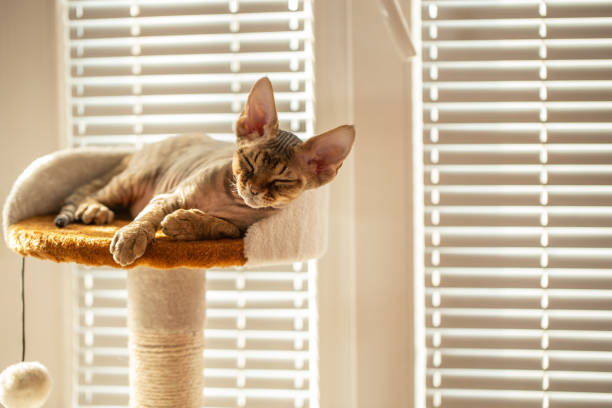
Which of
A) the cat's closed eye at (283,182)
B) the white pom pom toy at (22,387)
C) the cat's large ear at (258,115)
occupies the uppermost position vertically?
the cat's large ear at (258,115)

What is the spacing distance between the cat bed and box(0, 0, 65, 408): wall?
0.32 m

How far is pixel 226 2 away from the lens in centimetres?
135

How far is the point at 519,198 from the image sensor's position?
1309 millimetres

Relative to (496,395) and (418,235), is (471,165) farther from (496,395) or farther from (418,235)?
(496,395)

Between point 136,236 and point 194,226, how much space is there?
11cm

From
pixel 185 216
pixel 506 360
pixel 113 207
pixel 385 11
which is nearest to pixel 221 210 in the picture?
pixel 185 216

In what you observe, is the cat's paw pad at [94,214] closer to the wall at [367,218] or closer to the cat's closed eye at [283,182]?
the cat's closed eye at [283,182]

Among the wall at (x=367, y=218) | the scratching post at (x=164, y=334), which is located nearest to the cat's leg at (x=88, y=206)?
the scratching post at (x=164, y=334)

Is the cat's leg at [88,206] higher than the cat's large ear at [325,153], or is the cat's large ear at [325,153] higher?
the cat's large ear at [325,153]

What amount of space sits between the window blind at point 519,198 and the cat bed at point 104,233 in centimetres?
Answer: 42

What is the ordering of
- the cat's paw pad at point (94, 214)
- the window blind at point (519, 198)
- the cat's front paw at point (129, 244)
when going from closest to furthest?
the cat's front paw at point (129, 244), the cat's paw pad at point (94, 214), the window blind at point (519, 198)

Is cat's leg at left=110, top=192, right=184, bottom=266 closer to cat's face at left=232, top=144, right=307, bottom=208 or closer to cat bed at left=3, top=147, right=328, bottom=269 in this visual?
cat bed at left=3, top=147, right=328, bottom=269

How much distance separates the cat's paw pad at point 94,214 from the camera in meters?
1.05

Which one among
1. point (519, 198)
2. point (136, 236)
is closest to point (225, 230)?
point (136, 236)
